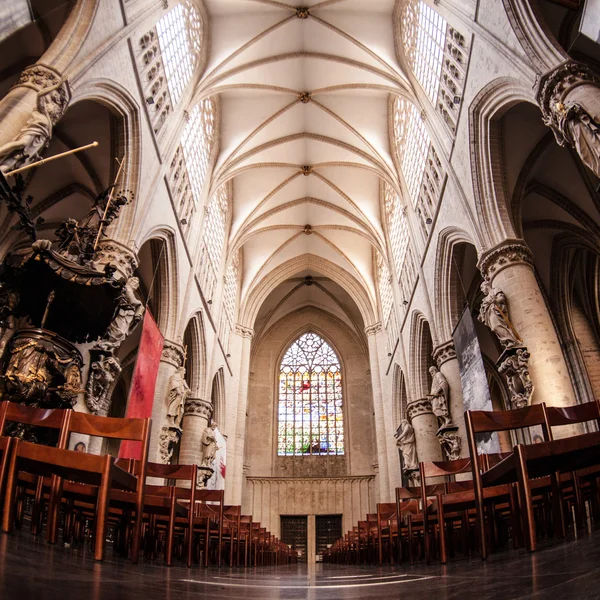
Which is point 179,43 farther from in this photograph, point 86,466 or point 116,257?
point 86,466

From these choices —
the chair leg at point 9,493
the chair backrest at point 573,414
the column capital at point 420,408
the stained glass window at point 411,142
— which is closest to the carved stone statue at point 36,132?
the chair leg at point 9,493

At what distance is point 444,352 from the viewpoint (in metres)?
12.8

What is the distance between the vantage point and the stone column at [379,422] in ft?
64.5

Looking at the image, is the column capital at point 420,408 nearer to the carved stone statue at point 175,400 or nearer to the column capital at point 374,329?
the column capital at point 374,329

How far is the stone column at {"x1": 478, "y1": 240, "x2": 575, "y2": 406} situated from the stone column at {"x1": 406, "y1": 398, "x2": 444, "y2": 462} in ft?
23.1

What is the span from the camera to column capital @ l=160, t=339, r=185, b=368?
12445mm

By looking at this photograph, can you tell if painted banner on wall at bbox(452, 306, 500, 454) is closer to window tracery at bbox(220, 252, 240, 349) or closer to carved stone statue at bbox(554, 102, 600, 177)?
carved stone statue at bbox(554, 102, 600, 177)

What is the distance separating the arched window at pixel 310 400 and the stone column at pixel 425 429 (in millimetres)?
9677

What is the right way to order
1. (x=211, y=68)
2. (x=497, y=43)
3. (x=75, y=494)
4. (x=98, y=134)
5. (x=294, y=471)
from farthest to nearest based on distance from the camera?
(x=294, y=471) < (x=211, y=68) < (x=98, y=134) < (x=497, y=43) < (x=75, y=494)

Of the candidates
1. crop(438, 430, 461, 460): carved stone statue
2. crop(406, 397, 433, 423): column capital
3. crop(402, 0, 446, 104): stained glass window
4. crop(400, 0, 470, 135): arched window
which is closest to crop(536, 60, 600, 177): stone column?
crop(400, 0, 470, 135): arched window

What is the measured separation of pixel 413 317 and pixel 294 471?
446 inches

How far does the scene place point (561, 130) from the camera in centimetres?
695

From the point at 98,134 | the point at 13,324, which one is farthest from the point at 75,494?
the point at 98,134

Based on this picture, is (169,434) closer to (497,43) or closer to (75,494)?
(75,494)
